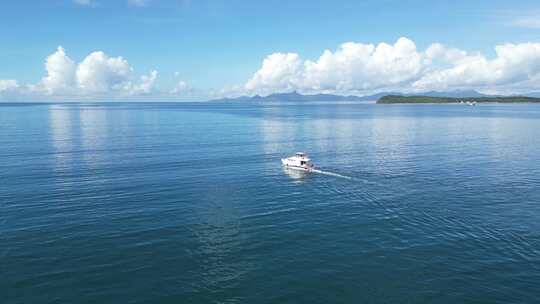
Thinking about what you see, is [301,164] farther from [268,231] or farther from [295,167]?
[268,231]

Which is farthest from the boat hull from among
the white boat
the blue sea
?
the blue sea

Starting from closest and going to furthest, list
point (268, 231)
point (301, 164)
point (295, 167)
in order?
point (268, 231)
point (301, 164)
point (295, 167)

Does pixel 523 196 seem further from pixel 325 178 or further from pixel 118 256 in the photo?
pixel 118 256

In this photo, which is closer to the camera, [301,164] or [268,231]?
[268,231]

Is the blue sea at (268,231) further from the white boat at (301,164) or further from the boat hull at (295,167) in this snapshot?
the white boat at (301,164)

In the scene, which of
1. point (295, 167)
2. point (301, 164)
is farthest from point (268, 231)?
point (295, 167)

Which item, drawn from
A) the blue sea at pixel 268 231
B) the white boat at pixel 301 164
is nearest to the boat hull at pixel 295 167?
the white boat at pixel 301 164

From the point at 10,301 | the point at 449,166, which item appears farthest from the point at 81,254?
the point at 449,166

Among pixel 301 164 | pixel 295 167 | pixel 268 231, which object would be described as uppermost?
pixel 301 164

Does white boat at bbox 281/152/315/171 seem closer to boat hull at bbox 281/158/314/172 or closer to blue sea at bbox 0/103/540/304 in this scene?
boat hull at bbox 281/158/314/172
